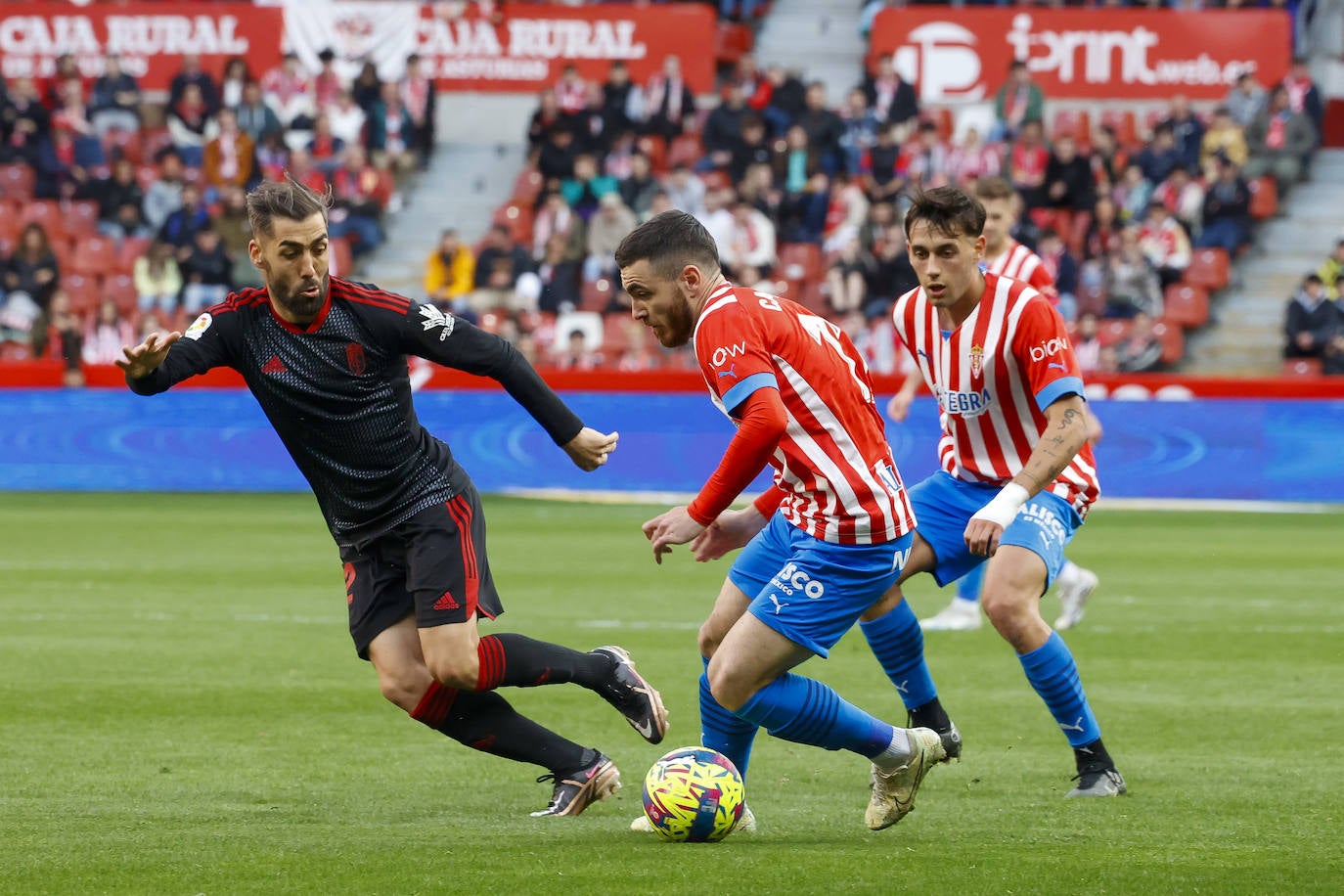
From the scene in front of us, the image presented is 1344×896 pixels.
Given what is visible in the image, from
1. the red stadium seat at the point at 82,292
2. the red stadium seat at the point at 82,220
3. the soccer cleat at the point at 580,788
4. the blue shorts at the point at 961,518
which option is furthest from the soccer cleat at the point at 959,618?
the red stadium seat at the point at 82,220

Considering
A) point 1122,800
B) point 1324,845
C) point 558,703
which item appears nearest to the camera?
point 1324,845

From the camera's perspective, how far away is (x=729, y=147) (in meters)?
23.8

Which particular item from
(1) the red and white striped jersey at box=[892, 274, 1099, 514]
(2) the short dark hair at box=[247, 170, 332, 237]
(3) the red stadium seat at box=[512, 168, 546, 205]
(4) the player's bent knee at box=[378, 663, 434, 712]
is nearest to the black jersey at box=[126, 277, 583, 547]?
(2) the short dark hair at box=[247, 170, 332, 237]

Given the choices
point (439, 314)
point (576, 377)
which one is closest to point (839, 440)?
point (439, 314)

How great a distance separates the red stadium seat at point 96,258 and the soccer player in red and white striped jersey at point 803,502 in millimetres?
19060

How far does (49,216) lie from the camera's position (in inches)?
940

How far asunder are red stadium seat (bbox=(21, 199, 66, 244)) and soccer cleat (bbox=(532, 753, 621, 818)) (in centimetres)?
1978

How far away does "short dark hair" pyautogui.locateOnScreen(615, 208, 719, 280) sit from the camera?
5.44 metres

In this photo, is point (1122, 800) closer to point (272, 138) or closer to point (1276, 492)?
point (1276, 492)

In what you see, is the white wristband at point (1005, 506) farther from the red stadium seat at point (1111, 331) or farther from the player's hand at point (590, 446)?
the red stadium seat at point (1111, 331)

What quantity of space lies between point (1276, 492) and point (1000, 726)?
1143 cm

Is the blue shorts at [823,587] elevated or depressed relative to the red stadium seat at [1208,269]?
elevated

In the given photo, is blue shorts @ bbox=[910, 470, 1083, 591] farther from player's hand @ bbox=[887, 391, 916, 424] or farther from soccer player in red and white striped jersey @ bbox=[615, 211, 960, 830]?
player's hand @ bbox=[887, 391, 916, 424]

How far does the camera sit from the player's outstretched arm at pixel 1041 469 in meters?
5.78
